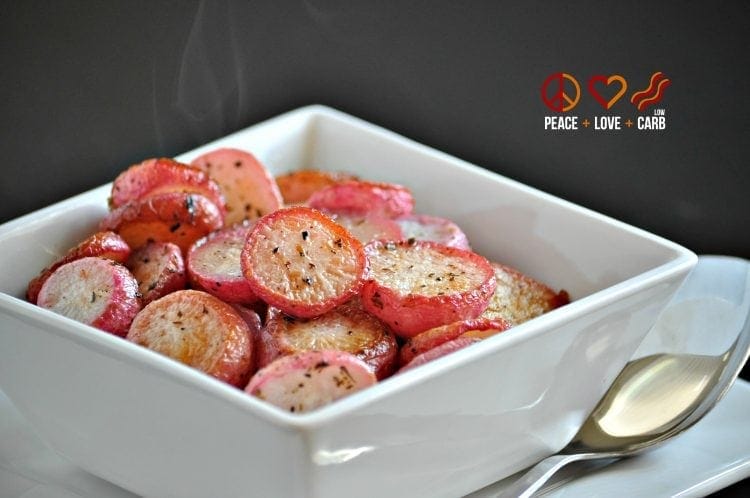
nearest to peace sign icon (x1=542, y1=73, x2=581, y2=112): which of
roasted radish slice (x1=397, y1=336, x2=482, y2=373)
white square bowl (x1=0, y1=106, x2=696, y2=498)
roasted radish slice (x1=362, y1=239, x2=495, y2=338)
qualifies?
white square bowl (x1=0, y1=106, x2=696, y2=498)

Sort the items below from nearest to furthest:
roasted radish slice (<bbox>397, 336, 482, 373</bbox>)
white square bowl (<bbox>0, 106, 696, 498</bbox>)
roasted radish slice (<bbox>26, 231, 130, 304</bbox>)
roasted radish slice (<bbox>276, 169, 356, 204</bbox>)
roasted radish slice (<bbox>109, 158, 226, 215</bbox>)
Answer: white square bowl (<bbox>0, 106, 696, 498</bbox>), roasted radish slice (<bbox>397, 336, 482, 373</bbox>), roasted radish slice (<bbox>26, 231, 130, 304</bbox>), roasted radish slice (<bbox>109, 158, 226, 215</bbox>), roasted radish slice (<bbox>276, 169, 356, 204</bbox>)

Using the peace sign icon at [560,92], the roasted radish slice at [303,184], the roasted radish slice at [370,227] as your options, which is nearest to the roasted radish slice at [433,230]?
the roasted radish slice at [370,227]

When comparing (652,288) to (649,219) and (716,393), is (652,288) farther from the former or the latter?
(649,219)

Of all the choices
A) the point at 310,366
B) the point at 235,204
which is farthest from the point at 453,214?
the point at 310,366

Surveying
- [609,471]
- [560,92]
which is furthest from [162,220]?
[560,92]

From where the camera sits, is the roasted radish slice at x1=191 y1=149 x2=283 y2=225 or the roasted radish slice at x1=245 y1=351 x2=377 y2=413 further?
the roasted radish slice at x1=191 y1=149 x2=283 y2=225

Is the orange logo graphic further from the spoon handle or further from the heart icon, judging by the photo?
the spoon handle

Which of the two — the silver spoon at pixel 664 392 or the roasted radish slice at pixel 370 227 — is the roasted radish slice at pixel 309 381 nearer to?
the silver spoon at pixel 664 392
